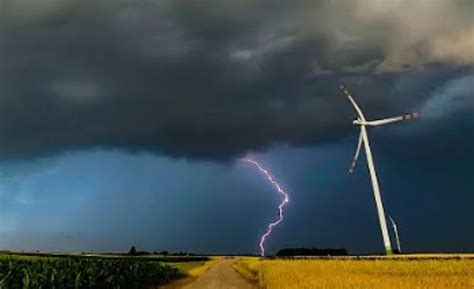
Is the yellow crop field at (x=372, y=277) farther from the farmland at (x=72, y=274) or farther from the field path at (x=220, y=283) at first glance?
the farmland at (x=72, y=274)

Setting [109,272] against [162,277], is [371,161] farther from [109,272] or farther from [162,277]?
[109,272]

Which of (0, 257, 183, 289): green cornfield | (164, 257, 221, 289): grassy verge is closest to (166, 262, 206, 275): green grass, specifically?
(164, 257, 221, 289): grassy verge


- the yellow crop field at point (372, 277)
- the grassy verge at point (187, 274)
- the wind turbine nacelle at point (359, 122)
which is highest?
the wind turbine nacelle at point (359, 122)

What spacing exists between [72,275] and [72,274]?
0.35ft

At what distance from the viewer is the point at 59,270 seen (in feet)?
121

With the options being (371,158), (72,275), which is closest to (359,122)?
(371,158)

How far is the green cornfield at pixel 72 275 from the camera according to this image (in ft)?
102

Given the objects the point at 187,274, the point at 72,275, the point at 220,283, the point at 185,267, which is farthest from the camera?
the point at 185,267

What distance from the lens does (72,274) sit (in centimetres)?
3744

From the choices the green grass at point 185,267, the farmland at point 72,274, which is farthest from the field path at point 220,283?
the green grass at point 185,267

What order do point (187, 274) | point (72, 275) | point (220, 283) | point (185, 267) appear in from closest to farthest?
point (72, 275), point (220, 283), point (187, 274), point (185, 267)

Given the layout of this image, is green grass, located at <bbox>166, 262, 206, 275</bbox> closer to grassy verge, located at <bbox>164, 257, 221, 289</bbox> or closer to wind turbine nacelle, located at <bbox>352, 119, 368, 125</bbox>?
grassy verge, located at <bbox>164, 257, 221, 289</bbox>

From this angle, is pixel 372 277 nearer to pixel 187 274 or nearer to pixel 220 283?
pixel 220 283

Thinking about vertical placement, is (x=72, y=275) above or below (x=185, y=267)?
below
